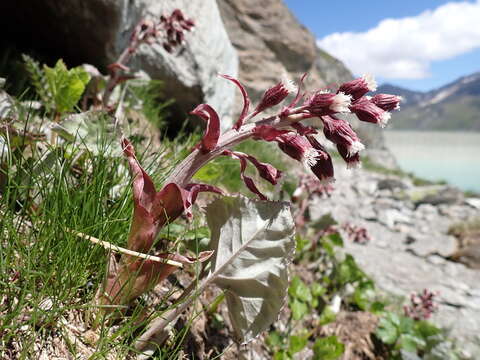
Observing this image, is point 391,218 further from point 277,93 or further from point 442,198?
point 277,93

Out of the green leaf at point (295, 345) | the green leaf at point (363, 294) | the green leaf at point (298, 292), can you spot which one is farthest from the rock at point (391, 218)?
the green leaf at point (295, 345)

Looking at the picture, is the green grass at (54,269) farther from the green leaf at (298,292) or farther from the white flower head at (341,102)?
the green leaf at (298,292)

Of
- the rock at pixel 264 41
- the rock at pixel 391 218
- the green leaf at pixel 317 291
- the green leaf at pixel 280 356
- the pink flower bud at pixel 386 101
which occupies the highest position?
the rock at pixel 264 41

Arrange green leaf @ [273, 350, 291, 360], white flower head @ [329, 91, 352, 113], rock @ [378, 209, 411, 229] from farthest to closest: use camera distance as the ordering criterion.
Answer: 1. rock @ [378, 209, 411, 229]
2. green leaf @ [273, 350, 291, 360]
3. white flower head @ [329, 91, 352, 113]

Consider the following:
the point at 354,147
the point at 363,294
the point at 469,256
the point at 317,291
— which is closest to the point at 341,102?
the point at 354,147

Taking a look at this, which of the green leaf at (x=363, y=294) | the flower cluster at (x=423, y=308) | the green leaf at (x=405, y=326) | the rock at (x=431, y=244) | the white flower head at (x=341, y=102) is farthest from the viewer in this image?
the rock at (x=431, y=244)

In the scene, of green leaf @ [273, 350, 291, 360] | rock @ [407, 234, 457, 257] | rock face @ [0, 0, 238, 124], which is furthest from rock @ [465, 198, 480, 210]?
green leaf @ [273, 350, 291, 360]

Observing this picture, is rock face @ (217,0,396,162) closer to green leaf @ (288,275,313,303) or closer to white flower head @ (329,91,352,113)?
green leaf @ (288,275,313,303)
